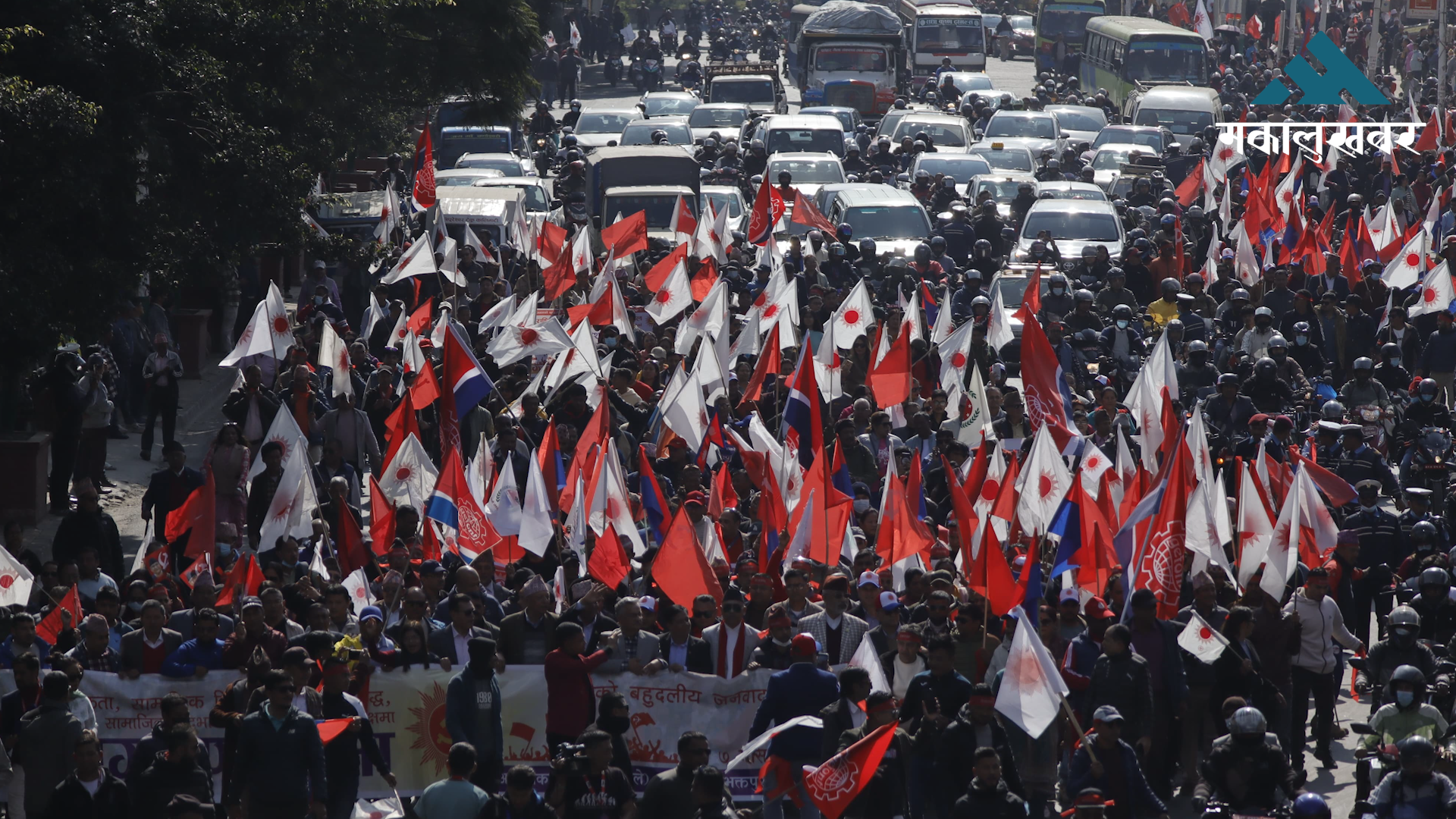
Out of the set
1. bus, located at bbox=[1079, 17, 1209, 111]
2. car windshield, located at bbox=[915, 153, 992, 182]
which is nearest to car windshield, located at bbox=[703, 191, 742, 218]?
car windshield, located at bbox=[915, 153, 992, 182]

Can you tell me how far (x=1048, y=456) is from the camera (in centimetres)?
1309

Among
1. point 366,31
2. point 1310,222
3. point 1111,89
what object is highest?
point 366,31

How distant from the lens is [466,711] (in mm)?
10281

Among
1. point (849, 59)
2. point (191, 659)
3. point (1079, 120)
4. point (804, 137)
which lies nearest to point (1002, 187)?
point (804, 137)

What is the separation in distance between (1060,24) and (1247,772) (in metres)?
49.5

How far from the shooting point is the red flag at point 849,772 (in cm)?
936

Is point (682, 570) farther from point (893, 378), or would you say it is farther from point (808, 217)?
point (808, 217)

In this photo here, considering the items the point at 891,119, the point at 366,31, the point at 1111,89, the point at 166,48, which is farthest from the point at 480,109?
the point at 1111,89

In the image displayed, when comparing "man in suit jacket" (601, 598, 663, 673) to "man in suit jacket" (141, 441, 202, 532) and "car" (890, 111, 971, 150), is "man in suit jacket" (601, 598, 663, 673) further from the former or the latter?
"car" (890, 111, 971, 150)

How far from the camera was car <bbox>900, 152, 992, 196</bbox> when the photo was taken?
30562 mm

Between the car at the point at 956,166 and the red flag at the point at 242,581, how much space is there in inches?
763

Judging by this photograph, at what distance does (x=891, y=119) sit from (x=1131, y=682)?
27.7 meters

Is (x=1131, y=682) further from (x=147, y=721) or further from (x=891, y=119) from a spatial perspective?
(x=891, y=119)

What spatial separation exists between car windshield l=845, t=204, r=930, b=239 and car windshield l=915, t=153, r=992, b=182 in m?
5.21
